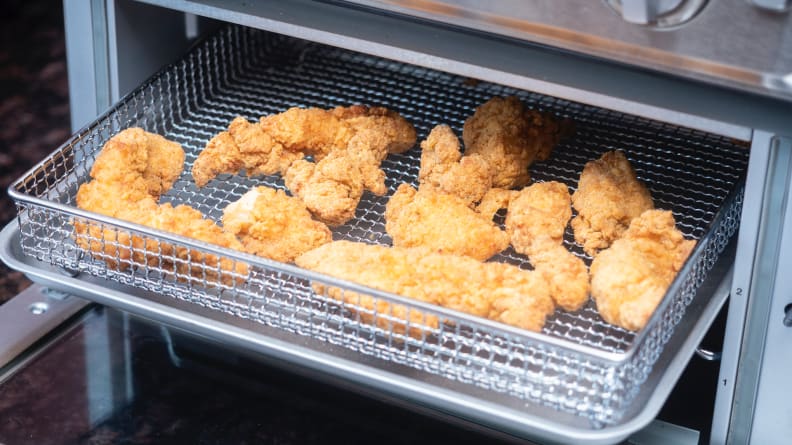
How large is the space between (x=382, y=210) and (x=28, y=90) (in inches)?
54.6

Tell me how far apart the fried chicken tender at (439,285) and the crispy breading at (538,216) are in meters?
0.12

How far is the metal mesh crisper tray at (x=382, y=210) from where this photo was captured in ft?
3.90

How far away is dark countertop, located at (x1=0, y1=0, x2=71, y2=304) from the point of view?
238 centimetres

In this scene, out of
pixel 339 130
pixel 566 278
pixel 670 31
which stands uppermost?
pixel 670 31

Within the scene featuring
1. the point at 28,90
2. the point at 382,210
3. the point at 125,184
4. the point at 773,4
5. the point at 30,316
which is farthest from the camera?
the point at 28,90

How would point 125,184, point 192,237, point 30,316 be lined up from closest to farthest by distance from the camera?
point 192,237 < point 125,184 < point 30,316

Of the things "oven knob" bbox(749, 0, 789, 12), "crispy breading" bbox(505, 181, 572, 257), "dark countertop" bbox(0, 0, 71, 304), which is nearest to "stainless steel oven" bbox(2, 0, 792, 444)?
"oven knob" bbox(749, 0, 789, 12)

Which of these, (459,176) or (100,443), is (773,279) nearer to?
(459,176)

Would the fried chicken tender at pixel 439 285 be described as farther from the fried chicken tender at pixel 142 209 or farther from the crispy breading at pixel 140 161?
the crispy breading at pixel 140 161

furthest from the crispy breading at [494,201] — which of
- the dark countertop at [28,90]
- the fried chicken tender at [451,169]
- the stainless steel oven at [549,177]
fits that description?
the dark countertop at [28,90]

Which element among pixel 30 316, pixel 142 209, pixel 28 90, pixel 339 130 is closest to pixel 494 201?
pixel 339 130

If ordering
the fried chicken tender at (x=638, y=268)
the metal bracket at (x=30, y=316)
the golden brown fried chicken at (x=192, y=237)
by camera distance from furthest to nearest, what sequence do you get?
the metal bracket at (x=30, y=316)
the golden brown fried chicken at (x=192, y=237)
the fried chicken tender at (x=638, y=268)

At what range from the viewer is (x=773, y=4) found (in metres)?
1.10

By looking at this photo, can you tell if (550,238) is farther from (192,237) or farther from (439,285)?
(192,237)
